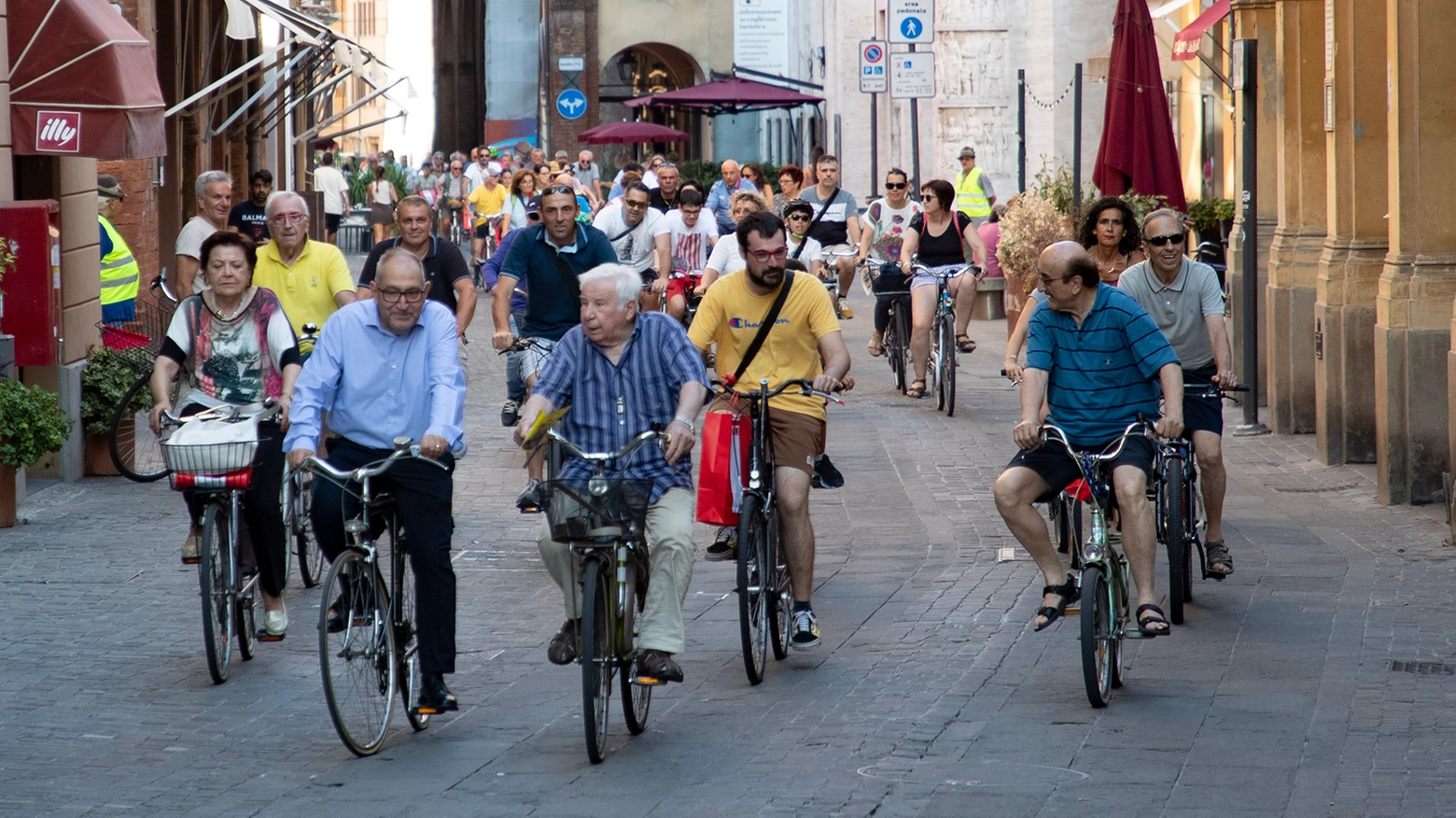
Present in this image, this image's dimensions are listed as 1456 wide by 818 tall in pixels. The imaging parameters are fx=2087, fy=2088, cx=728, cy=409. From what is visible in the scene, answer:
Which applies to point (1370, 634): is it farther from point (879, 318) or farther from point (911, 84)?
point (911, 84)

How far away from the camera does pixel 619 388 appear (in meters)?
7.08

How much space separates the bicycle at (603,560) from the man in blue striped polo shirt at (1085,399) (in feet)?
5.11

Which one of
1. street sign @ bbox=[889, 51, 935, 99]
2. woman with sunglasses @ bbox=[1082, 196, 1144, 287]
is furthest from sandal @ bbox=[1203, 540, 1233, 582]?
street sign @ bbox=[889, 51, 935, 99]

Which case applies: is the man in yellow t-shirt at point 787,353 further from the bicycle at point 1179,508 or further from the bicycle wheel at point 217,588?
the bicycle wheel at point 217,588

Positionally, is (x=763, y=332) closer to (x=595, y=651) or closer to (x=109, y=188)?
(x=595, y=651)

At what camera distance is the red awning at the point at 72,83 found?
1255cm

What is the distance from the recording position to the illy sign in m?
12.5

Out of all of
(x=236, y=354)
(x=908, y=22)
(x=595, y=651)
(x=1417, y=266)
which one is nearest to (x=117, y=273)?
(x=236, y=354)

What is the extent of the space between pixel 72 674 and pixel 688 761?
265 cm

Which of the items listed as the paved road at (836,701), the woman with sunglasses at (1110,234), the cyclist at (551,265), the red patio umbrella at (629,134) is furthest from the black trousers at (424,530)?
the red patio umbrella at (629,134)

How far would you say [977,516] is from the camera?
11.6m

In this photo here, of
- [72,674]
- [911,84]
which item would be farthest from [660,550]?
[911,84]

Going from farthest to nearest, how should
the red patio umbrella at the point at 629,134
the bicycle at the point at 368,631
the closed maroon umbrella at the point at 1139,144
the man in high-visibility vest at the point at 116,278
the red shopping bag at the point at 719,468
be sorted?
the red patio umbrella at the point at 629,134 < the closed maroon umbrella at the point at 1139,144 < the man in high-visibility vest at the point at 116,278 < the red shopping bag at the point at 719,468 < the bicycle at the point at 368,631

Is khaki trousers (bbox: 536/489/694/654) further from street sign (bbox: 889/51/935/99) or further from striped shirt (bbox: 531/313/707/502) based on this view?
street sign (bbox: 889/51/935/99)
